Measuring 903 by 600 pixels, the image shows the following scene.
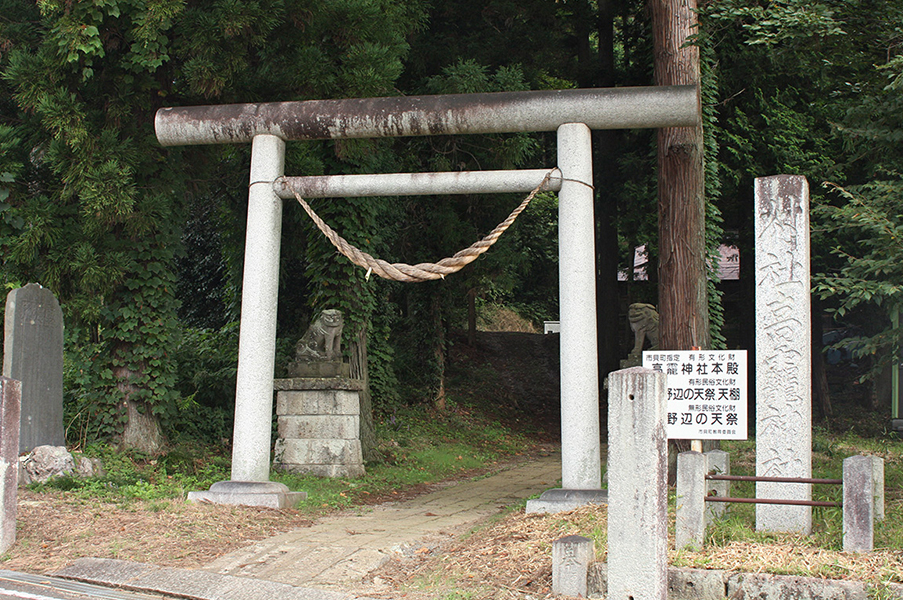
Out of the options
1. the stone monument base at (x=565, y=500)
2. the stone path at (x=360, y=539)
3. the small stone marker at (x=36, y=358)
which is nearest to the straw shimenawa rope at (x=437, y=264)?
the stone monument base at (x=565, y=500)

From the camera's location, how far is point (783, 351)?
17.9 feet

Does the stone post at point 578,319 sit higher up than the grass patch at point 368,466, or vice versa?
the stone post at point 578,319

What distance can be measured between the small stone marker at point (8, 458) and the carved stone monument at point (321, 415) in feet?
14.8

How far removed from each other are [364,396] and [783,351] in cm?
672

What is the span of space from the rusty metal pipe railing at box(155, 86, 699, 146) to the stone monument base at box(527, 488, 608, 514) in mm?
3272

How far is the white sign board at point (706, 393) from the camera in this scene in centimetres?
585

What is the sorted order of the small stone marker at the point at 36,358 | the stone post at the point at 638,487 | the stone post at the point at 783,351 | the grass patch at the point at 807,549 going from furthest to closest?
the small stone marker at the point at 36,358, the stone post at the point at 783,351, the grass patch at the point at 807,549, the stone post at the point at 638,487

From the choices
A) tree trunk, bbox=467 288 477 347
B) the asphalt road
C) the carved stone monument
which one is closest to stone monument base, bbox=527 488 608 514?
the asphalt road

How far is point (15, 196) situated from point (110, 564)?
201 inches

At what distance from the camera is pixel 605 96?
282 inches

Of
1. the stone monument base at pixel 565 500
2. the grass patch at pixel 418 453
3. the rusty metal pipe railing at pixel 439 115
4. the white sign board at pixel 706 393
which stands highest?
the rusty metal pipe railing at pixel 439 115

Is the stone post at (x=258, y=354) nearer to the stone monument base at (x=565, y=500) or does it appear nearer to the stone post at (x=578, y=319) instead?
the stone monument base at (x=565, y=500)

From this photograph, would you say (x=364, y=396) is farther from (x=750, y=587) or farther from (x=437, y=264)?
(x=750, y=587)

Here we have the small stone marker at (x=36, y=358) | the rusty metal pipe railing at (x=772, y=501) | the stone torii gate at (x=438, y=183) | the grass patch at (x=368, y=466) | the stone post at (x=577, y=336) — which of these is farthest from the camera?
the small stone marker at (x=36, y=358)
